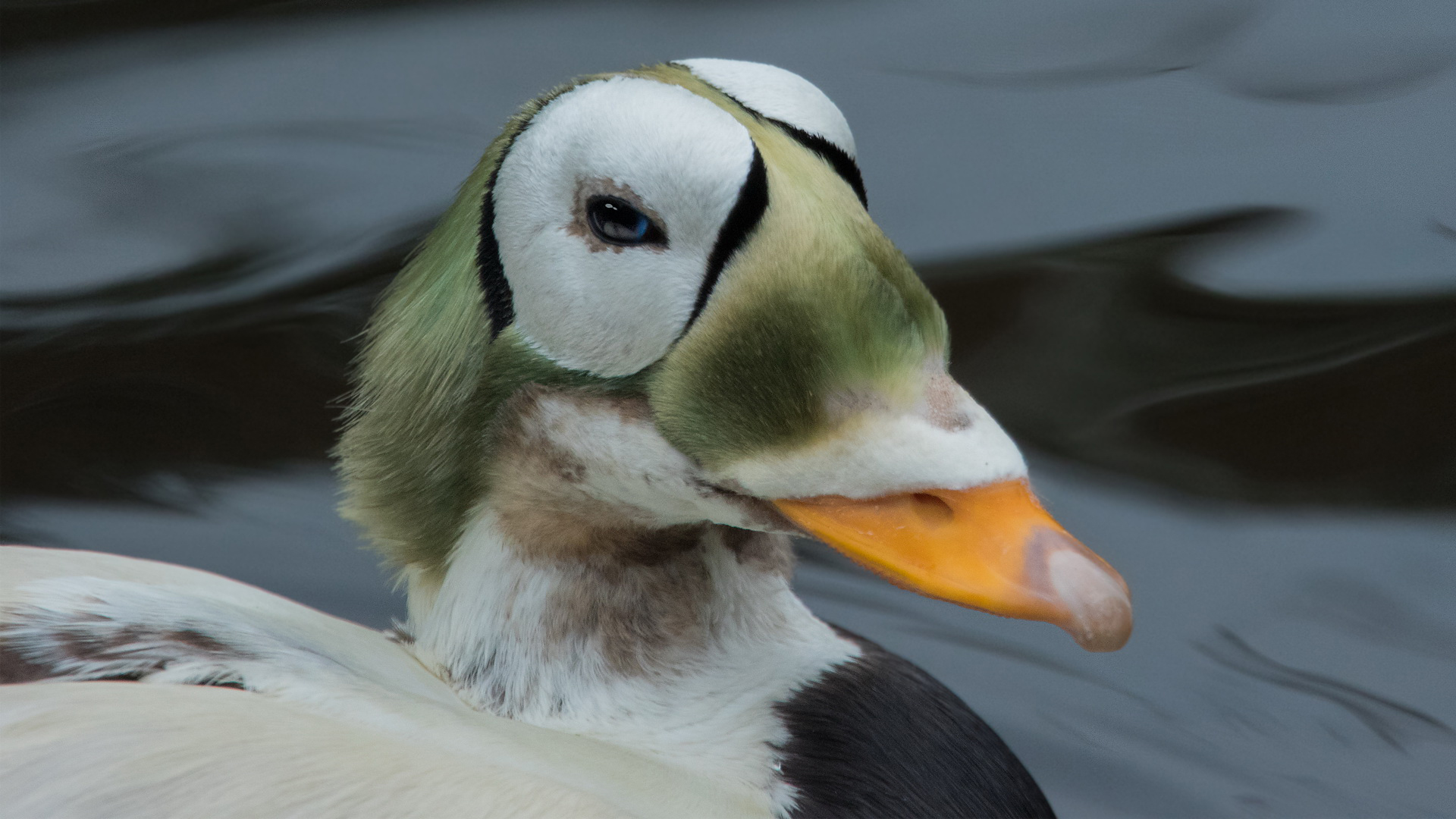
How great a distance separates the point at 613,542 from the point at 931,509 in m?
0.35

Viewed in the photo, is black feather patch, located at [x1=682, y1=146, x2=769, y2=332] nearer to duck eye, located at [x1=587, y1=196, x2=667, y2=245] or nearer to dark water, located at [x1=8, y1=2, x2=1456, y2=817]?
duck eye, located at [x1=587, y1=196, x2=667, y2=245]

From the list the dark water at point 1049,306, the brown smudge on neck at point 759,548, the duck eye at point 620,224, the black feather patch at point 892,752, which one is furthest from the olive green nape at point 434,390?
the dark water at point 1049,306

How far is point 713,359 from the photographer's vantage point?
1239mm

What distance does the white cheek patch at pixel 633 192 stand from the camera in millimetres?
1205

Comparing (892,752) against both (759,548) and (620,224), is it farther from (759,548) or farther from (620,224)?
(620,224)

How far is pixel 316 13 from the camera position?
3.08m

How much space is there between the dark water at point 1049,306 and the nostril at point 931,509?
951mm

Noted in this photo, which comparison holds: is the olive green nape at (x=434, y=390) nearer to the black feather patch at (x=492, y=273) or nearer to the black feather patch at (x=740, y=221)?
the black feather patch at (x=492, y=273)

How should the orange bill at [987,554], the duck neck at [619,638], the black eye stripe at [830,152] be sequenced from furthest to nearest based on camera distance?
1. the duck neck at [619,638]
2. the black eye stripe at [830,152]
3. the orange bill at [987,554]

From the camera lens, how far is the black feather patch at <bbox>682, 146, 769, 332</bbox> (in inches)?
47.6

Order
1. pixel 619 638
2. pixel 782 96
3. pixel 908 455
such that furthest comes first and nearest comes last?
pixel 619 638 < pixel 782 96 < pixel 908 455

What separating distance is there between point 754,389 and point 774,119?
260mm

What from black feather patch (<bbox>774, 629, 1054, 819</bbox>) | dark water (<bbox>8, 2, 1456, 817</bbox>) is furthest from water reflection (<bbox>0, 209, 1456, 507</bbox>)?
black feather patch (<bbox>774, 629, 1054, 819</bbox>)

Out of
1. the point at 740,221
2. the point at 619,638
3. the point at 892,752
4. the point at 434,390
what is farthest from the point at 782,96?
the point at 892,752
